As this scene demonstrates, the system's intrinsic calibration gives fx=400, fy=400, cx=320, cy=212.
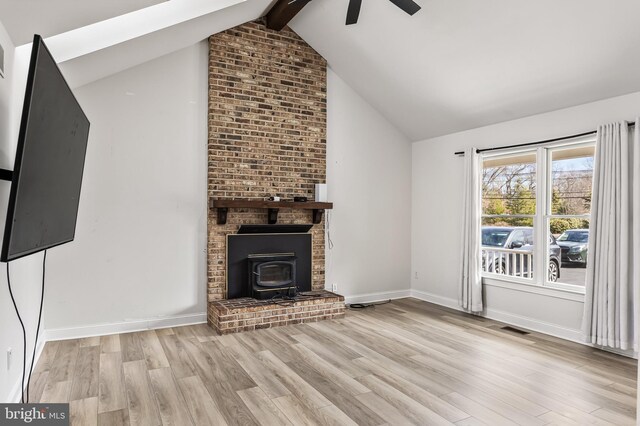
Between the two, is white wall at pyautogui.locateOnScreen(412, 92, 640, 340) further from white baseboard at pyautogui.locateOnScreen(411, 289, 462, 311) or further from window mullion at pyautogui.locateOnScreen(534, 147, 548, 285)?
window mullion at pyautogui.locateOnScreen(534, 147, 548, 285)

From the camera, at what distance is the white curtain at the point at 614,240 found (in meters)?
3.61

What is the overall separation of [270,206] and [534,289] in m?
3.18

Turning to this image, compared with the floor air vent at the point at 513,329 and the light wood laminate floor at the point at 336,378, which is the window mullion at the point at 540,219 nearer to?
the floor air vent at the point at 513,329

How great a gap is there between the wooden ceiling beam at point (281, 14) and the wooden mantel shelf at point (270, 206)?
2.19 meters

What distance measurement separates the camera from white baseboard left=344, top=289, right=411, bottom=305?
5773 millimetres

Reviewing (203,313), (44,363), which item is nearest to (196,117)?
(203,313)

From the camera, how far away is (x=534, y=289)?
454cm

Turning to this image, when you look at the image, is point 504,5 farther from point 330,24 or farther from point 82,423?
point 82,423

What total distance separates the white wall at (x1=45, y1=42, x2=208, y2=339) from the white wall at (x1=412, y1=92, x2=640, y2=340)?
3235mm

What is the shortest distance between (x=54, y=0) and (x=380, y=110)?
449 centimetres

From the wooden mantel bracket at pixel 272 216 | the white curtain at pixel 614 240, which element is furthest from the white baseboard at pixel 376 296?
the white curtain at pixel 614 240

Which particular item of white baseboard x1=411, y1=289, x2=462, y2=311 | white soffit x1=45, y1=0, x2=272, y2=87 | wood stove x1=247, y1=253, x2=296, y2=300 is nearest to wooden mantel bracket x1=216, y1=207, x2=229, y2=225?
wood stove x1=247, y1=253, x2=296, y2=300

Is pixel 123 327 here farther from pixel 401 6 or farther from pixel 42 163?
pixel 401 6

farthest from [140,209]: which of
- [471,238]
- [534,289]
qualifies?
[534,289]
